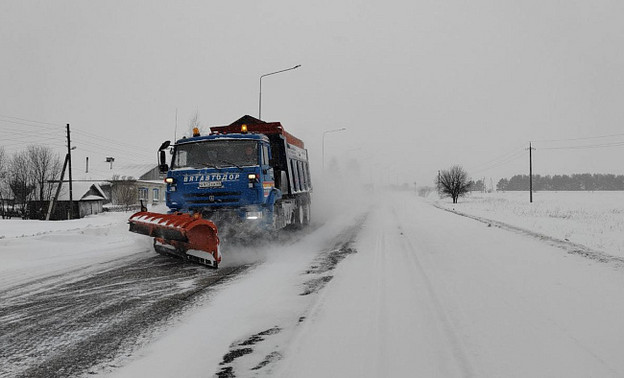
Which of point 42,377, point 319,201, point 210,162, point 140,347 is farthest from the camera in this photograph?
point 319,201

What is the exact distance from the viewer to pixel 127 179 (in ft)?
166

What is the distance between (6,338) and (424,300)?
4.58 metres

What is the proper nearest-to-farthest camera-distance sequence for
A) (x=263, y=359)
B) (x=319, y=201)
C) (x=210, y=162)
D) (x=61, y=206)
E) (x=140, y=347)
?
1. (x=263, y=359)
2. (x=140, y=347)
3. (x=210, y=162)
4. (x=319, y=201)
5. (x=61, y=206)

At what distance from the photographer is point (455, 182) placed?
44906 millimetres

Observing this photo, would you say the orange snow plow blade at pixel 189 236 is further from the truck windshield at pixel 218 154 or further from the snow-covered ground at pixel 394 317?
the truck windshield at pixel 218 154

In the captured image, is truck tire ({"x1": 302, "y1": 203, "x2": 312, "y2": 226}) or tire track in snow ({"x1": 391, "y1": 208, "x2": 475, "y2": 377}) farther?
truck tire ({"x1": 302, "y1": 203, "x2": 312, "y2": 226})

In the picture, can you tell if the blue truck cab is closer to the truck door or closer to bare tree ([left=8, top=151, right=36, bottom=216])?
the truck door

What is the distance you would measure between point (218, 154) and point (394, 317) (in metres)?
5.99

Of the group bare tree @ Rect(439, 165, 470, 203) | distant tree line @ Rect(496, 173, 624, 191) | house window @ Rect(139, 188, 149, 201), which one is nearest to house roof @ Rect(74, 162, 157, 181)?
house window @ Rect(139, 188, 149, 201)

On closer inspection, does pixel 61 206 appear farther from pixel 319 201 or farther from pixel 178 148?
pixel 178 148

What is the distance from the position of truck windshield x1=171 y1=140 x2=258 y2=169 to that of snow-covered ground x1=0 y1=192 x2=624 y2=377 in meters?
2.12

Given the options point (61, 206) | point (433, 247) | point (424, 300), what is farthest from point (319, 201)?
point (61, 206)

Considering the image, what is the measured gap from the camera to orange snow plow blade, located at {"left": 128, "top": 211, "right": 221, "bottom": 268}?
22.7 feet

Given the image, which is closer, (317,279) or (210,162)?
(317,279)
